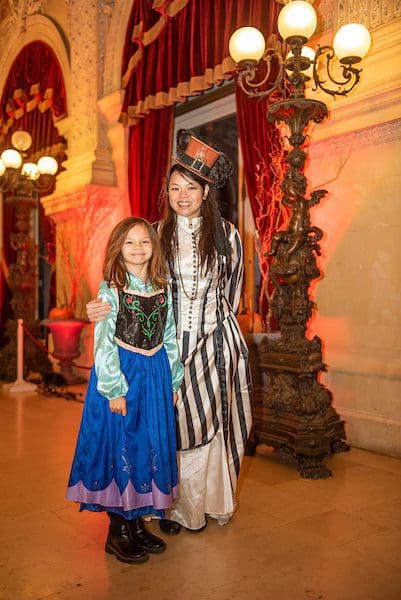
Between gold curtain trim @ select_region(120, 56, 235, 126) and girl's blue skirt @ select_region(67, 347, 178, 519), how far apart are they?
3.81 m

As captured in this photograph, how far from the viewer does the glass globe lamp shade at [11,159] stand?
6.84 meters

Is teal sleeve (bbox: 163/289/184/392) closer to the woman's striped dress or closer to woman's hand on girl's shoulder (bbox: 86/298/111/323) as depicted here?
the woman's striped dress

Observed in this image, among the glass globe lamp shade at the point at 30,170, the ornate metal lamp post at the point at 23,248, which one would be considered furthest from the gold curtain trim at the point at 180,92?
the glass globe lamp shade at the point at 30,170

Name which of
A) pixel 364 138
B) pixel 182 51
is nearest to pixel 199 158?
pixel 364 138

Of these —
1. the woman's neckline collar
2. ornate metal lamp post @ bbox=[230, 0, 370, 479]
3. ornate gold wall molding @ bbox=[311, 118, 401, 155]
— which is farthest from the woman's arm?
ornate gold wall molding @ bbox=[311, 118, 401, 155]

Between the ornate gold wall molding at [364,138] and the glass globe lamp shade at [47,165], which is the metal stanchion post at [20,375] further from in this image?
the ornate gold wall molding at [364,138]

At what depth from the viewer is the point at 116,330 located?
2439mm

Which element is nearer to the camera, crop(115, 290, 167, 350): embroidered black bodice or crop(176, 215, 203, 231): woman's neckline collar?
crop(115, 290, 167, 350): embroidered black bodice

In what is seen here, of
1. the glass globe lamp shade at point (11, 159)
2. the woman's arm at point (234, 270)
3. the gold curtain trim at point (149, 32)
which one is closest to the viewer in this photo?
the woman's arm at point (234, 270)

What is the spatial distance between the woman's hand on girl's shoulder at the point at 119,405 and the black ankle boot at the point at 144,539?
0.50 metres

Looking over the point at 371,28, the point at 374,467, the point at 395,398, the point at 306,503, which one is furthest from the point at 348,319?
the point at 371,28

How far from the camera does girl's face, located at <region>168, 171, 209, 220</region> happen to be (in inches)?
105

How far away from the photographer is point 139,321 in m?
2.44

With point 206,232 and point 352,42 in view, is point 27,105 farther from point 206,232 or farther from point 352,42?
point 206,232
